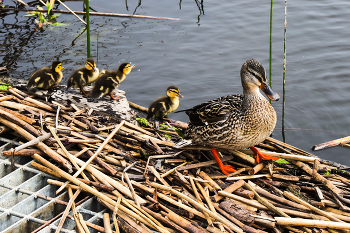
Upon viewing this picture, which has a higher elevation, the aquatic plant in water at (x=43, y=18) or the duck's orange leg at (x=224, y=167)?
the aquatic plant in water at (x=43, y=18)

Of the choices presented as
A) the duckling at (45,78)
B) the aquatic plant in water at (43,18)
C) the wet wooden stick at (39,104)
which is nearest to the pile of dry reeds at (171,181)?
the wet wooden stick at (39,104)

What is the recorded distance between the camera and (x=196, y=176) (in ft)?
10.5

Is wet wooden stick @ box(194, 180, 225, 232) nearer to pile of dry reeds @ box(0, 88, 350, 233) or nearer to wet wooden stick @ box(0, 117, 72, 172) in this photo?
pile of dry reeds @ box(0, 88, 350, 233)

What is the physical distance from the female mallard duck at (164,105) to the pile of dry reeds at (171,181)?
942 mm

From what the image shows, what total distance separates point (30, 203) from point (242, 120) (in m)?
1.81

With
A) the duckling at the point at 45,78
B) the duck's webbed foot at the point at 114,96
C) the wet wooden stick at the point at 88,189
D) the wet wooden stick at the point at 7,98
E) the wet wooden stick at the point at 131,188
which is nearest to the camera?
the wet wooden stick at the point at 88,189

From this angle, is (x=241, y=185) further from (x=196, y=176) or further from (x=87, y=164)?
(x=87, y=164)

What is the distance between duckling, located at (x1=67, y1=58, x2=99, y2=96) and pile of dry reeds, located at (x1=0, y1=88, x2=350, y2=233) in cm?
115

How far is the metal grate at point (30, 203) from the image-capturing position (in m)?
2.62

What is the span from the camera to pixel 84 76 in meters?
5.02

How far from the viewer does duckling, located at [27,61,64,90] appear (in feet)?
15.6

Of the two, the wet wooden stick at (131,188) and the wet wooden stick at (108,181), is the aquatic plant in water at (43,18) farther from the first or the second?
the wet wooden stick at (131,188)

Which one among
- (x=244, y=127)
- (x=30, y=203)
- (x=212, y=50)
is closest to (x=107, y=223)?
(x=30, y=203)

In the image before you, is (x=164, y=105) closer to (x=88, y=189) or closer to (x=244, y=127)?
(x=244, y=127)
